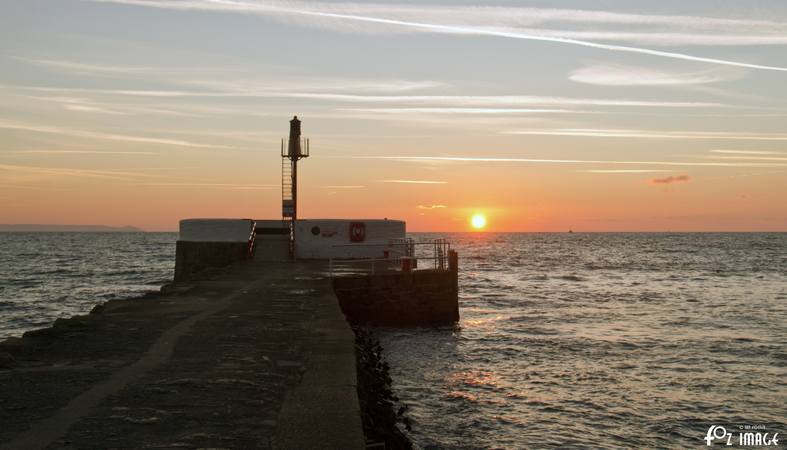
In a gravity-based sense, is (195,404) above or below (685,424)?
above

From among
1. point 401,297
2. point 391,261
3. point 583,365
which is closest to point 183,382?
point 583,365

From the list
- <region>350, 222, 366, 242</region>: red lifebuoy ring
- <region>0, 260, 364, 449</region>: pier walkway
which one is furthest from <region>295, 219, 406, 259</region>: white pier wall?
<region>0, 260, 364, 449</region>: pier walkway

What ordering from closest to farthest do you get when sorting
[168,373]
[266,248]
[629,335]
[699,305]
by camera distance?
[168,373] < [629,335] < [266,248] < [699,305]

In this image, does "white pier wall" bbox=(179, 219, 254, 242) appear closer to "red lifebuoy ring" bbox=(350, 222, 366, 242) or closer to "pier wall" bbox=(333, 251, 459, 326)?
"red lifebuoy ring" bbox=(350, 222, 366, 242)

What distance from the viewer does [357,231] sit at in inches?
1184

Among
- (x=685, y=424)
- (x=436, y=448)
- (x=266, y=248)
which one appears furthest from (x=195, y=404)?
(x=266, y=248)

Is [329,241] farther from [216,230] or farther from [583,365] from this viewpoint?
[583,365]

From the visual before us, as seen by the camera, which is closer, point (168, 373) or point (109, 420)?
point (109, 420)

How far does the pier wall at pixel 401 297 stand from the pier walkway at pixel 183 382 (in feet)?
25.8

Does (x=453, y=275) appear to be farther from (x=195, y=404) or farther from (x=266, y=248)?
(x=195, y=404)

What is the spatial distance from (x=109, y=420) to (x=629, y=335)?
19540mm

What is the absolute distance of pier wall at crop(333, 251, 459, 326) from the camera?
70.0 ft

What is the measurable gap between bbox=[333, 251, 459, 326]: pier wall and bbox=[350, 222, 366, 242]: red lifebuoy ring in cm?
669

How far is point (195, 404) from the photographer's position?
671 cm
